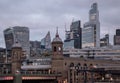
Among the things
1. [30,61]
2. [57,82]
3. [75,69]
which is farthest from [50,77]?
[30,61]

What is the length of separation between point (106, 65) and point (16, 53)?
3508 centimetres

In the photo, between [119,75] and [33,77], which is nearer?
[33,77]

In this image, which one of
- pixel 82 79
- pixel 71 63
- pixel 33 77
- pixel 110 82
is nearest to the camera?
pixel 33 77

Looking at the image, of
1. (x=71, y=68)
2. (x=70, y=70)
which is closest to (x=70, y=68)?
(x=71, y=68)

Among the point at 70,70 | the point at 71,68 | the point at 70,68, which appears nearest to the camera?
the point at 70,70

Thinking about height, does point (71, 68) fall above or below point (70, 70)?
above

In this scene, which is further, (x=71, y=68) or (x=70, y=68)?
(x=71, y=68)

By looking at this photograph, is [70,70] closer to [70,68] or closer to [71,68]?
[70,68]

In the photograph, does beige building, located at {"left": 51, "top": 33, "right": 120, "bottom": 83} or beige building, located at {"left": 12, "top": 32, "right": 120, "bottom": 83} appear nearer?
beige building, located at {"left": 51, "top": 33, "right": 120, "bottom": 83}

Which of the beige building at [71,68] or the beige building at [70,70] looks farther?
the beige building at [71,68]

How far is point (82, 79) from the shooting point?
133500 millimetres

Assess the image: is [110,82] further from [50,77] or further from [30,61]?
[30,61]

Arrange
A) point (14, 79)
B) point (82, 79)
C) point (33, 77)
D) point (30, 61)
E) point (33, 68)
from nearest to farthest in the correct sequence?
point (14, 79), point (33, 77), point (82, 79), point (33, 68), point (30, 61)

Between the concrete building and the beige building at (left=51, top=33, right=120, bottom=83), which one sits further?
the concrete building
